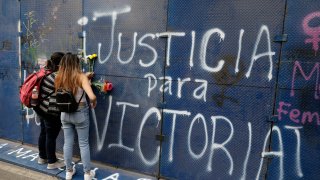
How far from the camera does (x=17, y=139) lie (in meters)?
4.79

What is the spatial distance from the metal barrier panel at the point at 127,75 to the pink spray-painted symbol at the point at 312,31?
5.12 ft

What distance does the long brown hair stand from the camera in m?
3.27

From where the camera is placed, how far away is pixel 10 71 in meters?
4.75

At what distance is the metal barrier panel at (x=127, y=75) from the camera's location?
11.6ft

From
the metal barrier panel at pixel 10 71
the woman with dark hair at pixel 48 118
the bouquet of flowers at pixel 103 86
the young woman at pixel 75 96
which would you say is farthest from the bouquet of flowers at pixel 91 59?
the metal barrier panel at pixel 10 71

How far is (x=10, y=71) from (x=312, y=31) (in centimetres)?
454

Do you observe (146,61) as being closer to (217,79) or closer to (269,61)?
(217,79)

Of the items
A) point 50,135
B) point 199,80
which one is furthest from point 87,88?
point 199,80

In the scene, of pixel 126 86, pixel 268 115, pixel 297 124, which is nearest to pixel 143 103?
pixel 126 86

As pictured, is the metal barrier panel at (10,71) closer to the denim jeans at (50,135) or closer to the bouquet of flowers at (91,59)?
the denim jeans at (50,135)

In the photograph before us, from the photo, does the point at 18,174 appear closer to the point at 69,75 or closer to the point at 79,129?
the point at 79,129

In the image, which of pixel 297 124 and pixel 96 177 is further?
pixel 96 177

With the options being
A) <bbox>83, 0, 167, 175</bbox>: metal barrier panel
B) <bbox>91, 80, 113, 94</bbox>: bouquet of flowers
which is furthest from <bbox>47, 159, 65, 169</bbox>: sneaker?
<bbox>91, 80, 113, 94</bbox>: bouquet of flowers

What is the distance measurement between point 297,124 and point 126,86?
6.95 feet
